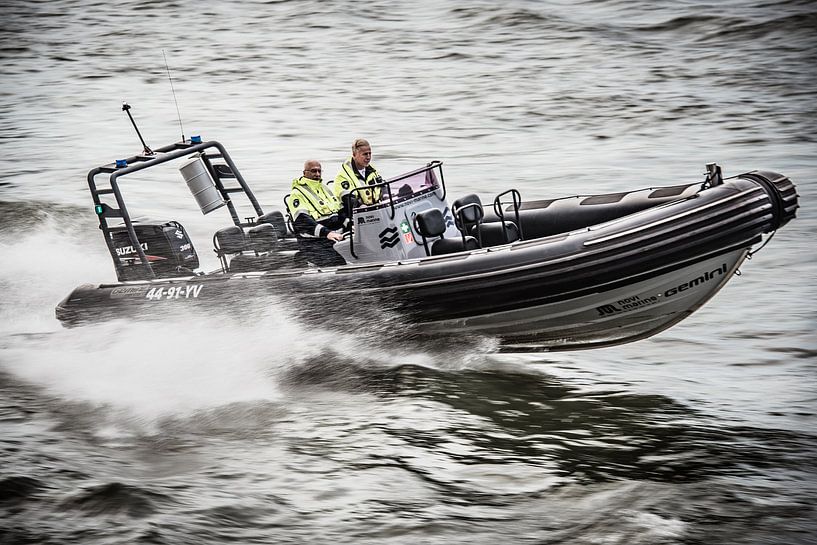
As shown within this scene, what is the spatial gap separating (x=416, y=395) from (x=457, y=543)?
6.15 feet

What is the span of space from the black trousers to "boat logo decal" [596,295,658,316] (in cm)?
196

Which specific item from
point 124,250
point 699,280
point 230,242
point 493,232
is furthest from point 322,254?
point 699,280

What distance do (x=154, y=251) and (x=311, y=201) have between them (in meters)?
1.39

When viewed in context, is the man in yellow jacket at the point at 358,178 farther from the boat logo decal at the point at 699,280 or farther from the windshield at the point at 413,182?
the boat logo decal at the point at 699,280

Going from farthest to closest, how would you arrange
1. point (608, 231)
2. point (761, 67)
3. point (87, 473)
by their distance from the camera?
point (761, 67)
point (608, 231)
point (87, 473)

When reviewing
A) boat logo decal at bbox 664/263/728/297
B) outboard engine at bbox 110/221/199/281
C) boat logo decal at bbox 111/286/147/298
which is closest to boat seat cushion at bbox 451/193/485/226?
boat logo decal at bbox 664/263/728/297

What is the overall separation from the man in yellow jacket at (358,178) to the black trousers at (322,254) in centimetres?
31

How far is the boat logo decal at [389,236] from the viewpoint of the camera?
6871 millimetres

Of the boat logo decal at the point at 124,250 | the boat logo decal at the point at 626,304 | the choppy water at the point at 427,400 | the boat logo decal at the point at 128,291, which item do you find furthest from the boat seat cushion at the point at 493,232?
the boat logo decal at the point at 124,250

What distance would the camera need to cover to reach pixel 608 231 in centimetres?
605

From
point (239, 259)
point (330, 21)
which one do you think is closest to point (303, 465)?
point (239, 259)


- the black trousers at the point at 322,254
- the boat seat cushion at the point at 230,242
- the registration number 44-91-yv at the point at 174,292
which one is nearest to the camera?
the registration number 44-91-yv at the point at 174,292

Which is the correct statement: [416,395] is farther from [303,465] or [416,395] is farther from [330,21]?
[330,21]

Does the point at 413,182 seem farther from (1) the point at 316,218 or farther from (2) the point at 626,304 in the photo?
(2) the point at 626,304
